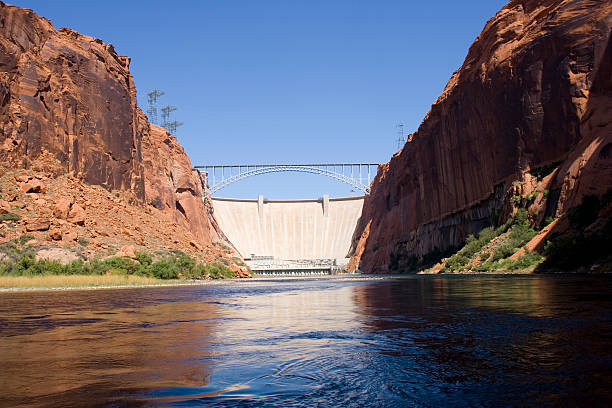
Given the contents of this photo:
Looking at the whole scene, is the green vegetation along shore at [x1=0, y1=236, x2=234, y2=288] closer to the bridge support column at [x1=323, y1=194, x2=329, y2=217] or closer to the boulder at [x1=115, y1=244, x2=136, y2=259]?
the boulder at [x1=115, y1=244, x2=136, y2=259]

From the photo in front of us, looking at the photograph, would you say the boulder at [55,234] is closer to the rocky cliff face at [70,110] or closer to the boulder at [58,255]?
the boulder at [58,255]

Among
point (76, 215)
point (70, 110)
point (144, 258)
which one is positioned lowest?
point (144, 258)

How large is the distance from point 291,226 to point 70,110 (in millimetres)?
87764

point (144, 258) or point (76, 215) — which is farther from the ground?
point (76, 215)

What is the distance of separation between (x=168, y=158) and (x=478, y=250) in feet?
140

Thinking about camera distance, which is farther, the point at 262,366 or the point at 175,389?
the point at 262,366

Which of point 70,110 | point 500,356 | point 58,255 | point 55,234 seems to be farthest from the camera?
point 70,110

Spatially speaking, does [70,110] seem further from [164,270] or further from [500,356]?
[500,356]

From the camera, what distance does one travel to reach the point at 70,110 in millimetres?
45125

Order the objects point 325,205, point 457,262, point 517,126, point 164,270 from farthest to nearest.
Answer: point 325,205
point 457,262
point 517,126
point 164,270

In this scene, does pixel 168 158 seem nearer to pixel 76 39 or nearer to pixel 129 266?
pixel 76 39

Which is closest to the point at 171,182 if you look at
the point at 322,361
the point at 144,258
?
the point at 144,258

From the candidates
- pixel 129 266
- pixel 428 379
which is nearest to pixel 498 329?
pixel 428 379

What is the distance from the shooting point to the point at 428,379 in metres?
4.93
